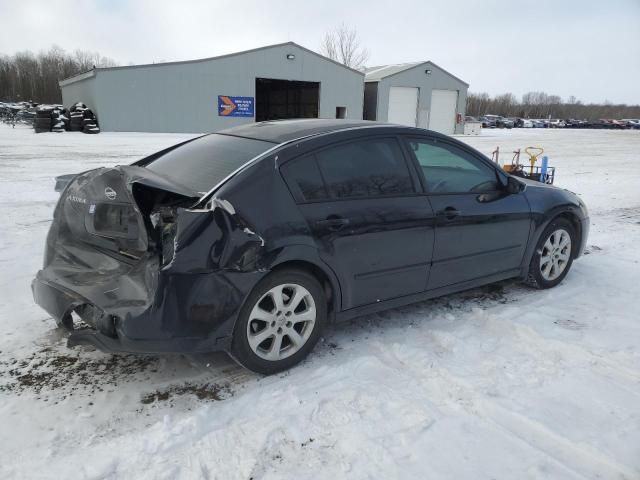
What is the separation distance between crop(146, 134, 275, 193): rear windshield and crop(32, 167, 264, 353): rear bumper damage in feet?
0.92

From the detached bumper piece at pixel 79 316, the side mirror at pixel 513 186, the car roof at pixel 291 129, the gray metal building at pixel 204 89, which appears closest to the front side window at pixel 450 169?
the side mirror at pixel 513 186

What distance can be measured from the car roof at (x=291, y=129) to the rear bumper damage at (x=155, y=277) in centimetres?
86

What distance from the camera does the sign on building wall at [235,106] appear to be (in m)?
30.5

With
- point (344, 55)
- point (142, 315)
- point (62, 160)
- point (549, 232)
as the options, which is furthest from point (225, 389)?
point (344, 55)

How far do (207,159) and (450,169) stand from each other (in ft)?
6.39

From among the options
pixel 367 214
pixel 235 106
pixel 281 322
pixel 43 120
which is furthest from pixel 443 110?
pixel 281 322

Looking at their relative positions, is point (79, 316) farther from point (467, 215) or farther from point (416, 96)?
point (416, 96)

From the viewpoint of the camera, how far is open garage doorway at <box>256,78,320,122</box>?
3593 centimetres

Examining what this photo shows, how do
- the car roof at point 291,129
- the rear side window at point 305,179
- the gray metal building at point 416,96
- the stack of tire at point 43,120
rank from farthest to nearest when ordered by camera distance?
1. the gray metal building at point 416,96
2. the stack of tire at point 43,120
3. the car roof at point 291,129
4. the rear side window at point 305,179

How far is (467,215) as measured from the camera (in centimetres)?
394

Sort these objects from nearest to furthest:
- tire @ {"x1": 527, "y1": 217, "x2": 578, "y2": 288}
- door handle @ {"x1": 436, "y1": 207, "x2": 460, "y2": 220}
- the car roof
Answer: the car roof → door handle @ {"x1": 436, "y1": 207, "x2": 460, "y2": 220} → tire @ {"x1": 527, "y1": 217, "x2": 578, "y2": 288}

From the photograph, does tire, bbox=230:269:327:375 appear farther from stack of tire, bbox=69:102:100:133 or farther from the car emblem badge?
stack of tire, bbox=69:102:100:133

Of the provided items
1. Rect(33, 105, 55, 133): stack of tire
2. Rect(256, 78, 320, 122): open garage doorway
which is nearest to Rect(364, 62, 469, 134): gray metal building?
Rect(256, 78, 320, 122): open garage doorway

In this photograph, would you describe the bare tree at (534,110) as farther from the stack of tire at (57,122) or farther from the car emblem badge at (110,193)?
the car emblem badge at (110,193)
